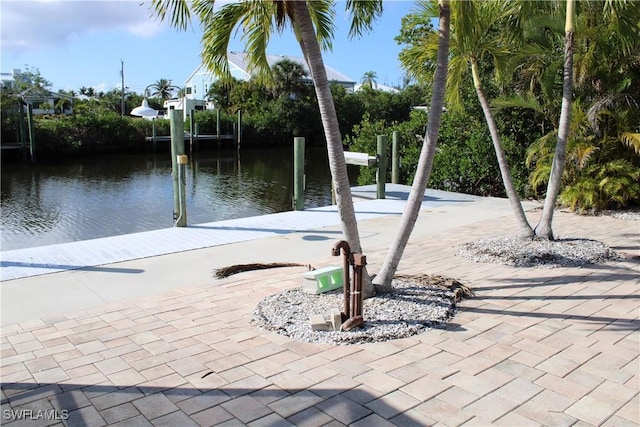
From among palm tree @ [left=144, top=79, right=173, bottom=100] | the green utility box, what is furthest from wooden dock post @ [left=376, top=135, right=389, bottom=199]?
palm tree @ [left=144, top=79, right=173, bottom=100]

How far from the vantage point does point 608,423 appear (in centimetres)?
290

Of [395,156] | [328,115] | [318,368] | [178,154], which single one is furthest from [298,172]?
[318,368]

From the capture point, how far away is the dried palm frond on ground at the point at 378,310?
159 inches

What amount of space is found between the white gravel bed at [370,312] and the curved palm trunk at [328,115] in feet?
1.73

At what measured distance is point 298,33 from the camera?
195 inches

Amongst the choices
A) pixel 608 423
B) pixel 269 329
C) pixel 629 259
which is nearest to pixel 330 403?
pixel 269 329

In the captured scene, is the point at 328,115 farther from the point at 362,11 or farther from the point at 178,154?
the point at 178,154

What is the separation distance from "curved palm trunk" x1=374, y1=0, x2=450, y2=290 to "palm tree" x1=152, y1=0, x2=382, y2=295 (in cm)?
31

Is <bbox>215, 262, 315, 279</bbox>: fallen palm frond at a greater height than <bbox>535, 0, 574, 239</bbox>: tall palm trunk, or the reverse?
<bbox>535, 0, 574, 239</bbox>: tall palm trunk

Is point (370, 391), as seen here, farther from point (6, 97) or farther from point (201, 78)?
point (201, 78)

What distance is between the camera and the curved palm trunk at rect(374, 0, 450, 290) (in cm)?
454

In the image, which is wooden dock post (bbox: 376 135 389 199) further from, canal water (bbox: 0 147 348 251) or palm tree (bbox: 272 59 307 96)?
palm tree (bbox: 272 59 307 96)

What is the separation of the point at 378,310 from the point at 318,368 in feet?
3.44

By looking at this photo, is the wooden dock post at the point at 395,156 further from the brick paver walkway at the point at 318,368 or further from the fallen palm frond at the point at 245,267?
the brick paver walkway at the point at 318,368
